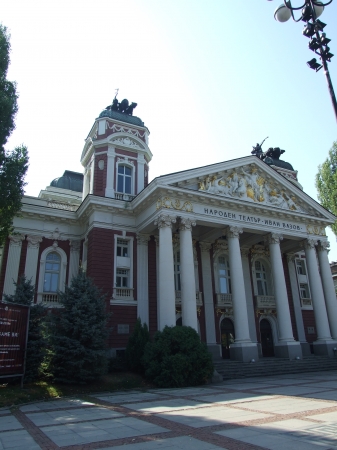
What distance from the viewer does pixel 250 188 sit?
26.8 metres

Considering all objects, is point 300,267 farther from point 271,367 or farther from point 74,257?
point 74,257

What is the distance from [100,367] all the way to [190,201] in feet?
38.4

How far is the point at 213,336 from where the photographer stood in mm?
26281

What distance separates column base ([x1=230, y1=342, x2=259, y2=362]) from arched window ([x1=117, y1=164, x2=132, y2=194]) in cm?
1374

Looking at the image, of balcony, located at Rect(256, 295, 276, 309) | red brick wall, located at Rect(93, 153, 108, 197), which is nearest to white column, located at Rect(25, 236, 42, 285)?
red brick wall, located at Rect(93, 153, 108, 197)

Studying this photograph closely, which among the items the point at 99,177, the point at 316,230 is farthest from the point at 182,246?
the point at 316,230

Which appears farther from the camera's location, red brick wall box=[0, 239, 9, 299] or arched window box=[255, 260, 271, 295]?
arched window box=[255, 260, 271, 295]

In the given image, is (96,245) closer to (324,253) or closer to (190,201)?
(190,201)

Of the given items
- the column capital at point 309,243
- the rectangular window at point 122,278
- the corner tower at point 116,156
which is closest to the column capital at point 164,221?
the rectangular window at point 122,278

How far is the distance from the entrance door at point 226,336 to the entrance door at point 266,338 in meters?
3.12

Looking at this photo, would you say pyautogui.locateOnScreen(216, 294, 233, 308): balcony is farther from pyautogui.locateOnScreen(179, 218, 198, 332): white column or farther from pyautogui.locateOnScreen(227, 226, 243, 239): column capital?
pyautogui.locateOnScreen(179, 218, 198, 332): white column

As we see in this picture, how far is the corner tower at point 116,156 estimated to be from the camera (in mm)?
27656

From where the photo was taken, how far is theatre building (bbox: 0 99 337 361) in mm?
23016

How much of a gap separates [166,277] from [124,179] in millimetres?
10269
